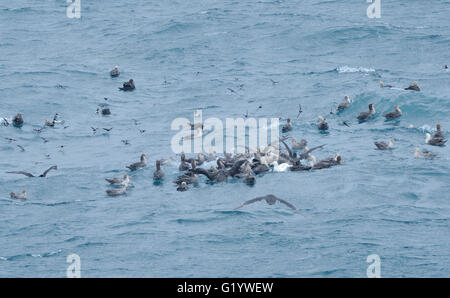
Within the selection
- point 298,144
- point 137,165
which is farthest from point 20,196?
point 298,144

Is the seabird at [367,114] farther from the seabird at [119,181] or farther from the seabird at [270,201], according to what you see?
the seabird at [119,181]

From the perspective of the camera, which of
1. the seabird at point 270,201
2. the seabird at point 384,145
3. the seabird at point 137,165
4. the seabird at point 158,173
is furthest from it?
the seabird at point 384,145

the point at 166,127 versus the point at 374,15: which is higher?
the point at 374,15

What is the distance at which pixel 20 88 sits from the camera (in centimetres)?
3881

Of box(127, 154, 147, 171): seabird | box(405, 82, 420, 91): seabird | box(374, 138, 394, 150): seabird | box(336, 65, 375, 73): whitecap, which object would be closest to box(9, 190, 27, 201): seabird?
box(127, 154, 147, 171): seabird

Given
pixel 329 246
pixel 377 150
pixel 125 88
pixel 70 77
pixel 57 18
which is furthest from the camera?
pixel 57 18

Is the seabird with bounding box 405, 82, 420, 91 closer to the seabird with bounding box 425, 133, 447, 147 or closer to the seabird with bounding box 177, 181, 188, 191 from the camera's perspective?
the seabird with bounding box 425, 133, 447, 147

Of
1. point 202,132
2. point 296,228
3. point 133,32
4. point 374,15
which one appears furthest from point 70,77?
point 296,228

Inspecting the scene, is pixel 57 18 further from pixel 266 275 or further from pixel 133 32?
pixel 266 275

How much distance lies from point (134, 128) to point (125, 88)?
18.0 ft

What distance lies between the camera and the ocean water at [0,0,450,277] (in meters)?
20.4

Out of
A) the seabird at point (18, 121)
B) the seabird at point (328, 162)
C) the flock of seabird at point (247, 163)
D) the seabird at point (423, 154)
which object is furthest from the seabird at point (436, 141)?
the seabird at point (18, 121)

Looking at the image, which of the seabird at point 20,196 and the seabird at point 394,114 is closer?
the seabird at point 20,196

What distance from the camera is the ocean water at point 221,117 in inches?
802
